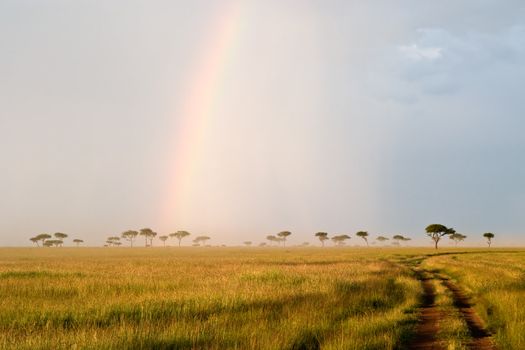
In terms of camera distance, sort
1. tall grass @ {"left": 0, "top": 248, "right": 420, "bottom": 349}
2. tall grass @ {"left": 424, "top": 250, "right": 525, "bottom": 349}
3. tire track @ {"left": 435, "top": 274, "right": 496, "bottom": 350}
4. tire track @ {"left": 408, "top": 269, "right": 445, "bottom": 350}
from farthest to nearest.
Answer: tall grass @ {"left": 424, "top": 250, "right": 525, "bottom": 349}
tire track @ {"left": 435, "top": 274, "right": 496, "bottom": 350}
tire track @ {"left": 408, "top": 269, "right": 445, "bottom": 350}
tall grass @ {"left": 0, "top": 248, "right": 420, "bottom": 349}

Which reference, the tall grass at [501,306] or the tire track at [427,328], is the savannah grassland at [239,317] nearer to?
the tall grass at [501,306]

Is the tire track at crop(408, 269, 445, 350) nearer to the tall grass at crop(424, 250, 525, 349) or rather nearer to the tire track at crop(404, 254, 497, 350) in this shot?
the tire track at crop(404, 254, 497, 350)

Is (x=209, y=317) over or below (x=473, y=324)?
over

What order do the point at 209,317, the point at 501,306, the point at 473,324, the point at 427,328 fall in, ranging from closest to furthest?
1. the point at 427,328
2. the point at 209,317
3. the point at 473,324
4. the point at 501,306

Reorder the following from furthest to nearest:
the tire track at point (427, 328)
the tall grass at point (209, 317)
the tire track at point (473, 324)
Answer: the tire track at point (473, 324) → the tire track at point (427, 328) → the tall grass at point (209, 317)

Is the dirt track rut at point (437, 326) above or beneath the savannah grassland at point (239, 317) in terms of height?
beneath

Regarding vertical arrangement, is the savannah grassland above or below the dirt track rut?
above

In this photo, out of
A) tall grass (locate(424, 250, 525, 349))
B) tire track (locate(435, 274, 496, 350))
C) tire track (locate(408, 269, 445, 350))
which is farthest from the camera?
tall grass (locate(424, 250, 525, 349))

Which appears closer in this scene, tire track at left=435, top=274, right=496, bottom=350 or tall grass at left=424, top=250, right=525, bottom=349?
tire track at left=435, top=274, right=496, bottom=350

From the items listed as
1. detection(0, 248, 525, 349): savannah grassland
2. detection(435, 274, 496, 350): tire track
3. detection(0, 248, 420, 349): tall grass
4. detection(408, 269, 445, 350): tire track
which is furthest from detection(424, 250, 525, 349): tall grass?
detection(0, 248, 420, 349): tall grass

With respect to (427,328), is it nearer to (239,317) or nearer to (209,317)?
(239,317)

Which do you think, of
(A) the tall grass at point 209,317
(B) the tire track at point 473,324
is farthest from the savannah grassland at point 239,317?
(B) the tire track at point 473,324

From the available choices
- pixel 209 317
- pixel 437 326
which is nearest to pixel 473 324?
pixel 437 326

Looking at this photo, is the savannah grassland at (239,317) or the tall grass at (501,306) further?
the tall grass at (501,306)
